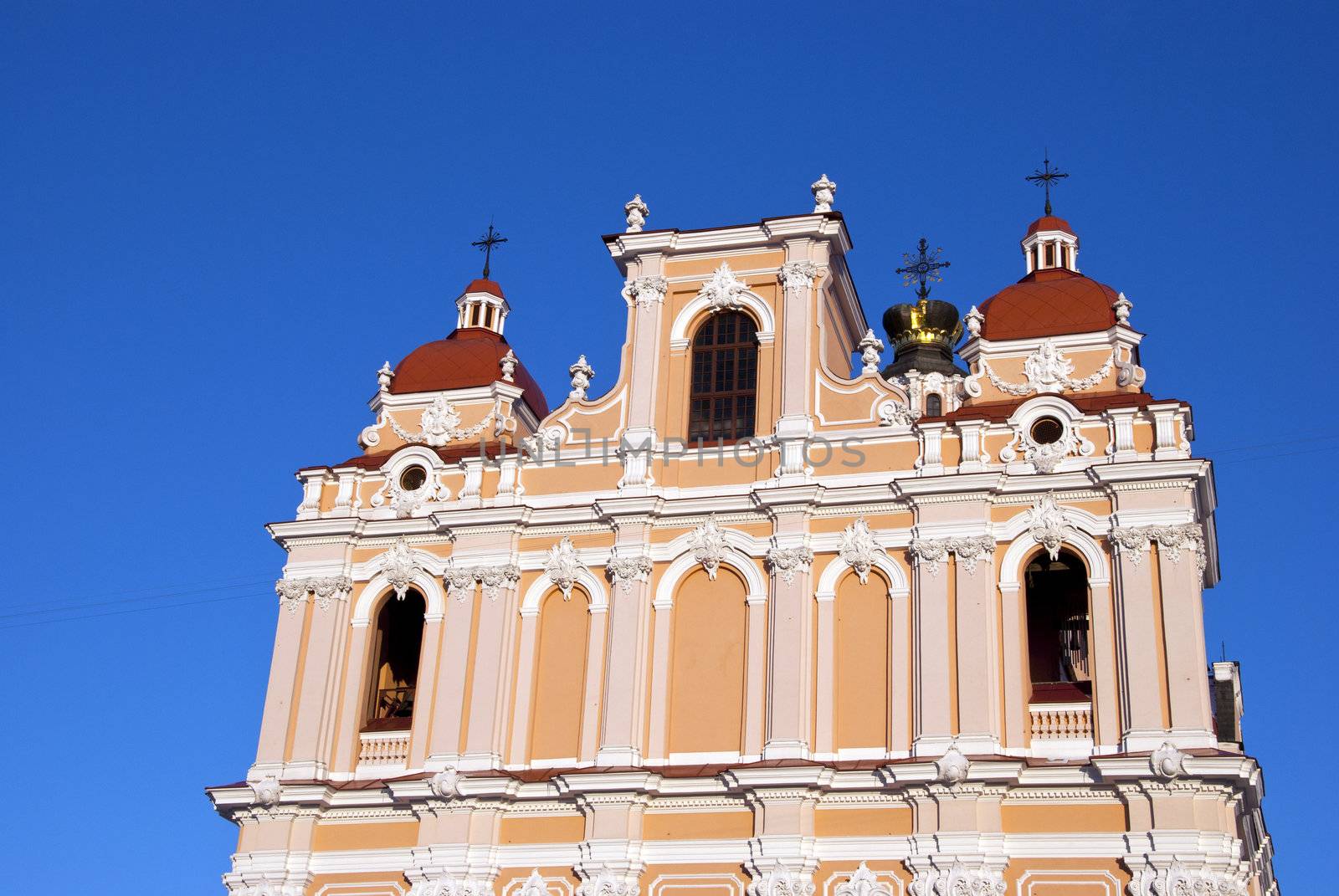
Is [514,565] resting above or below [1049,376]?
below

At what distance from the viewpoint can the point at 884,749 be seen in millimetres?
24250

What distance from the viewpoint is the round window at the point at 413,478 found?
93.2ft

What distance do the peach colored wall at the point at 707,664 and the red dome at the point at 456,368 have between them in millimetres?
6210

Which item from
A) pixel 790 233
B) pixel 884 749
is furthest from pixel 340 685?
pixel 790 233

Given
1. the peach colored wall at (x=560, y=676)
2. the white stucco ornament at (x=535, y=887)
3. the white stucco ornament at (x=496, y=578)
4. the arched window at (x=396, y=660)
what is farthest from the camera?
the arched window at (x=396, y=660)

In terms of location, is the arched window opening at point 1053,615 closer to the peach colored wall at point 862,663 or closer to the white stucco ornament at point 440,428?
the peach colored wall at point 862,663

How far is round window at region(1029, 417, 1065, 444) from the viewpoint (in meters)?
25.8

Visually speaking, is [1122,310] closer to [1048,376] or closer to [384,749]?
[1048,376]

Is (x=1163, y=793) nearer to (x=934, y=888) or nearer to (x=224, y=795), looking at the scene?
(x=934, y=888)

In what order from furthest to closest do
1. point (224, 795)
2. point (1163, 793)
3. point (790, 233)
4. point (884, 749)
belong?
point (790, 233)
point (224, 795)
point (884, 749)
point (1163, 793)

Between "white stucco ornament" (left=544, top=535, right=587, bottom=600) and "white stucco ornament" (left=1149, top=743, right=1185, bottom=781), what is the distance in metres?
9.28

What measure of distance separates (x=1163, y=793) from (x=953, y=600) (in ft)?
13.6

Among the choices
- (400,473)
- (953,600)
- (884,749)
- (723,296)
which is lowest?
(884,749)

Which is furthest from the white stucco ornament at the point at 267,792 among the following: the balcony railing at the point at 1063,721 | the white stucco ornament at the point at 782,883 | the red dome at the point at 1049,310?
the red dome at the point at 1049,310
